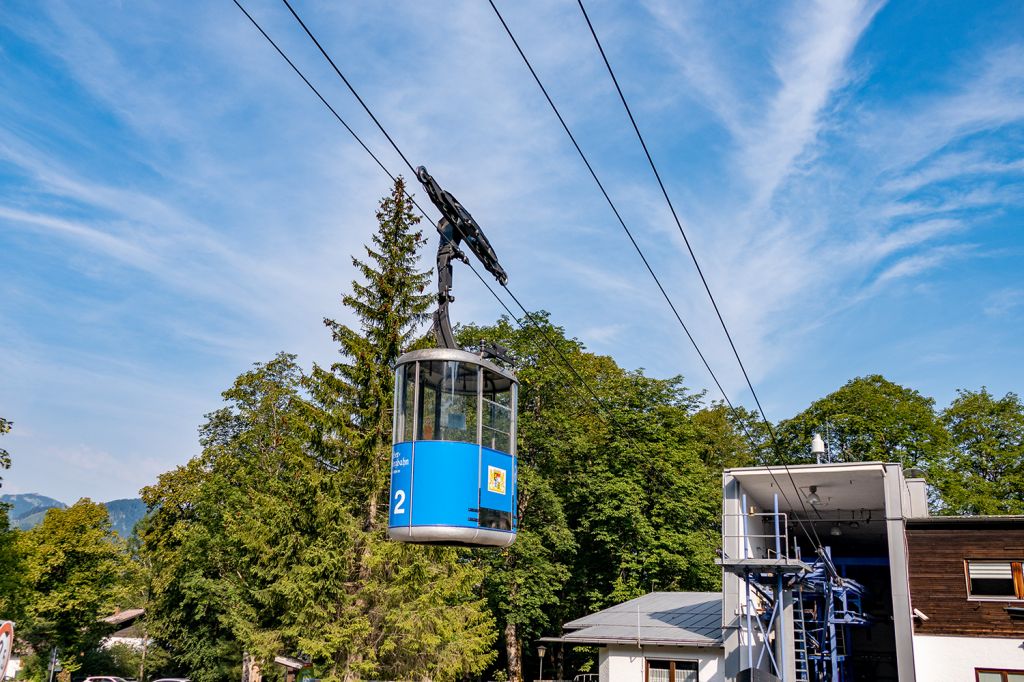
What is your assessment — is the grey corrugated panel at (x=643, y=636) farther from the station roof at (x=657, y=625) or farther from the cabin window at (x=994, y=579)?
the cabin window at (x=994, y=579)

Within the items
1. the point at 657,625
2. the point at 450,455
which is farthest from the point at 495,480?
the point at 657,625

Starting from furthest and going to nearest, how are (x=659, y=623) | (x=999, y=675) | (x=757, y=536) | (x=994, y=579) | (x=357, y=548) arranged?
(x=357, y=548) → (x=659, y=623) → (x=994, y=579) → (x=757, y=536) → (x=999, y=675)

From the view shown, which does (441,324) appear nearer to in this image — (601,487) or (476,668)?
(476,668)

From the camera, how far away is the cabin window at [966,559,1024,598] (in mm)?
18469

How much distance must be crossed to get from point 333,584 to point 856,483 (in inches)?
596

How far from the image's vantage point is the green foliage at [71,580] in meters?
40.1

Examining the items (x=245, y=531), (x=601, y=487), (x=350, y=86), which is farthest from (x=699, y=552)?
(x=350, y=86)

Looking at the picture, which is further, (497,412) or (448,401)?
(497,412)

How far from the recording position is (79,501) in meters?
42.6

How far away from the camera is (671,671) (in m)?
21.2

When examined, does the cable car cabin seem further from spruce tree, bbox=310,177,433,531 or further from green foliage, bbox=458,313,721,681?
green foliage, bbox=458,313,721,681

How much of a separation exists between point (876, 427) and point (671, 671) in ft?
79.2

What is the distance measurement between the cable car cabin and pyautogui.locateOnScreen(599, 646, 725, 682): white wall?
1160 cm

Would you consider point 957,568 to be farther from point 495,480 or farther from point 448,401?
point 448,401
